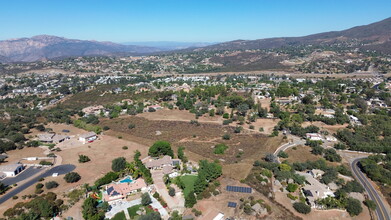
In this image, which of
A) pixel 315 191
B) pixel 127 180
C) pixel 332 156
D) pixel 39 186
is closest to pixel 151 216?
pixel 127 180

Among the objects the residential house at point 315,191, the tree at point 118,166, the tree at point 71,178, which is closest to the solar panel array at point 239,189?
the residential house at point 315,191

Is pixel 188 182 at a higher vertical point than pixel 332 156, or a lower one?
higher

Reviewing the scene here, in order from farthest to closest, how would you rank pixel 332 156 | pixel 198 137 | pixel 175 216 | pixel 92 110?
pixel 92 110 < pixel 198 137 < pixel 332 156 < pixel 175 216

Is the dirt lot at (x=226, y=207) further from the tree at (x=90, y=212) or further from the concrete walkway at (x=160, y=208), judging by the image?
the tree at (x=90, y=212)

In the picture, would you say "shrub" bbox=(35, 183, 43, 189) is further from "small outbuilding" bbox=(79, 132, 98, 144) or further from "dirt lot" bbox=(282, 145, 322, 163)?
"dirt lot" bbox=(282, 145, 322, 163)

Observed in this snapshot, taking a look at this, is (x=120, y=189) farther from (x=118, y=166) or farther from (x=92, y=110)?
(x=92, y=110)

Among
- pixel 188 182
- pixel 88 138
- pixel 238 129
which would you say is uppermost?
pixel 188 182

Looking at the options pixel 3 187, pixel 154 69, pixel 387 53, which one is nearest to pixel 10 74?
Answer: pixel 154 69
